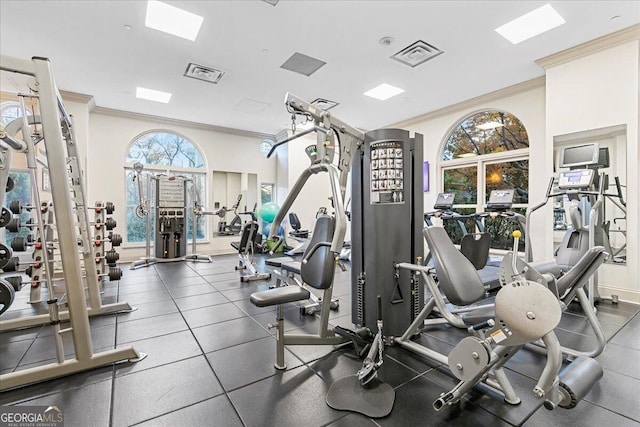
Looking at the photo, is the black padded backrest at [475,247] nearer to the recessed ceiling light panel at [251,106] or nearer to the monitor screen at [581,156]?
the monitor screen at [581,156]

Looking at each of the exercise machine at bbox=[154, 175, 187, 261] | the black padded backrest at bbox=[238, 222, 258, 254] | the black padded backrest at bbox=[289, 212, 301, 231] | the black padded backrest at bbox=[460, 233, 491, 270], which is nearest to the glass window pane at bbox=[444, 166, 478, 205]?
the black padded backrest at bbox=[460, 233, 491, 270]

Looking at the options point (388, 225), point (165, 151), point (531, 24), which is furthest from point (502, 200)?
point (165, 151)

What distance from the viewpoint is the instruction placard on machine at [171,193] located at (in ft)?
20.4

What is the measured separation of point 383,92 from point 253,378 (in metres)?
5.13

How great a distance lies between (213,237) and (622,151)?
7.76 metres

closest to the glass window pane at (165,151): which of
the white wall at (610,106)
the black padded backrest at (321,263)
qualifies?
the black padded backrest at (321,263)

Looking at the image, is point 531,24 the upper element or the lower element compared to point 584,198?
upper

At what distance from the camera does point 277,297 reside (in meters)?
1.97

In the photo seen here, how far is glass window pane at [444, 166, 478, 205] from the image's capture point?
6105 mm

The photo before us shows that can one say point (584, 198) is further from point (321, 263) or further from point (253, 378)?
point (253, 378)

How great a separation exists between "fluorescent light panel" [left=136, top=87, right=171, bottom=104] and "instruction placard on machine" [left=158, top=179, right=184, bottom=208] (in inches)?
63.2

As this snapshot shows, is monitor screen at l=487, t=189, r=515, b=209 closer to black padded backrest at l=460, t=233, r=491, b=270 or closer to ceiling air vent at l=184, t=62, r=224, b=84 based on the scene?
black padded backrest at l=460, t=233, r=491, b=270

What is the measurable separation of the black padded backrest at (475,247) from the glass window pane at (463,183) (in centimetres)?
290

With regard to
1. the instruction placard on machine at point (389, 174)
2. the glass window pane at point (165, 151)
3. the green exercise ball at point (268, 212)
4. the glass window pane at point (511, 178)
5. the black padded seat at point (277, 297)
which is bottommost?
the black padded seat at point (277, 297)
